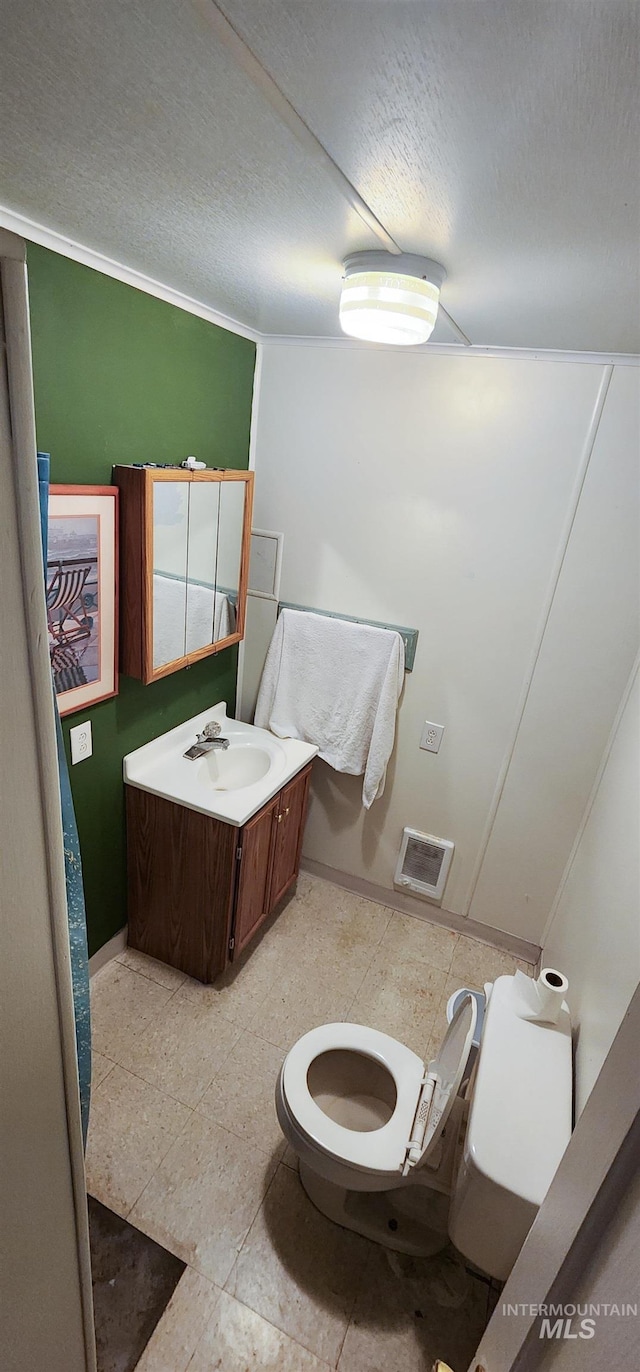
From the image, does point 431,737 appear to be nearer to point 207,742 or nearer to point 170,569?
point 207,742

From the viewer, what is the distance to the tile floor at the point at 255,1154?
1.28m

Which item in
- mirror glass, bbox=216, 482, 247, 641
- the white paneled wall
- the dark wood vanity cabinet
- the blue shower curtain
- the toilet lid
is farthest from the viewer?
mirror glass, bbox=216, 482, 247, 641

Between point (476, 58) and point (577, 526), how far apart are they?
4.88ft

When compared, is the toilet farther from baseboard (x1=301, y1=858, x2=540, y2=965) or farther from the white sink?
baseboard (x1=301, y1=858, x2=540, y2=965)

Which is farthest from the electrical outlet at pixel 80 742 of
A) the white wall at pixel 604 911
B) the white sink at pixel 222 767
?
the white wall at pixel 604 911

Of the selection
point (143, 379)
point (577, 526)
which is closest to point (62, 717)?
point (143, 379)

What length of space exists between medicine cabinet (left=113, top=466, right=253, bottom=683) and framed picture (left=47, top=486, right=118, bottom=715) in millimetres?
49

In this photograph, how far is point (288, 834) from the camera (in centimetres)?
226

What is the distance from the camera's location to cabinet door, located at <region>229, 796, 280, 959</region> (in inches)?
74.5

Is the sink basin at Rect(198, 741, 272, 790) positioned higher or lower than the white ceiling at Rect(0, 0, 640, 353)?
lower

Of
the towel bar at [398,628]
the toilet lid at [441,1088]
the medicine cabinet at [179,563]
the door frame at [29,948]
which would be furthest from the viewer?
the towel bar at [398,628]

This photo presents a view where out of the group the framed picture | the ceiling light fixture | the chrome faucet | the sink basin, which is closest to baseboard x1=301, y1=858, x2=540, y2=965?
the sink basin

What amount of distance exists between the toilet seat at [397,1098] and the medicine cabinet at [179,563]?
3.89ft

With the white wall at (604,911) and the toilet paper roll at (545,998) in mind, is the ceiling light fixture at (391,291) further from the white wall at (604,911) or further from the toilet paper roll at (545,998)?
the toilet paper roll at (545,998)
